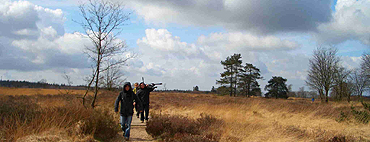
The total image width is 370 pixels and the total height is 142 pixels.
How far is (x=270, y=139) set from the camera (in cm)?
664

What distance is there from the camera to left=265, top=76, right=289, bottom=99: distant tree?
184 feet

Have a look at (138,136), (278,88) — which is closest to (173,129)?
(138,136)

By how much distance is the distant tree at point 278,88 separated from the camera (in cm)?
5616

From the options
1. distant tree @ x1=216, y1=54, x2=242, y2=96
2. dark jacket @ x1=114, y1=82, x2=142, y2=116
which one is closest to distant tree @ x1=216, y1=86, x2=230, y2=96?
distant tree @ x1=216, y1=54, x2=242, y2=96

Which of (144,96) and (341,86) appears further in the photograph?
(341,86)

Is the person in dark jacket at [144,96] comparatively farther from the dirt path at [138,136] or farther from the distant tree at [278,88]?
the distant tree at [278,88]

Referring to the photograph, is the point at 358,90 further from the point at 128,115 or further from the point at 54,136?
the point at 54,136

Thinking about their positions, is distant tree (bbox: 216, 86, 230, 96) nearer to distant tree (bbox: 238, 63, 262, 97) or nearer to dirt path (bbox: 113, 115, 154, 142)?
distant tree (bbox: 238, 63, 262, 97)

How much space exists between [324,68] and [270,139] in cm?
2509

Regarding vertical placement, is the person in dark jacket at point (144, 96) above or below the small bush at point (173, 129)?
above

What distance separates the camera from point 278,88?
56.8 meters

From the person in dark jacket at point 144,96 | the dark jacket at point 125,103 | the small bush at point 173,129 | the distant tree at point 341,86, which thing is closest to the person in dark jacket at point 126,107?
the dark jacket at point 125,103

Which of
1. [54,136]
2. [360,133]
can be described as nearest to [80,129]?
[54,136]

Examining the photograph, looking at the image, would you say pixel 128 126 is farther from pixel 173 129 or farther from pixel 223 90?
pixel 223 90
